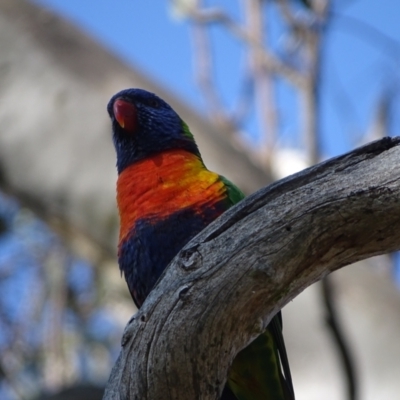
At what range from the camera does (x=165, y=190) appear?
2.63 m

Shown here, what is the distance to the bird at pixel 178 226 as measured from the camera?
250 centimetres

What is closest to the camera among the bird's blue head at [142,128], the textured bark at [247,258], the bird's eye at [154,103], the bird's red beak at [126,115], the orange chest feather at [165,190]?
the textured bark at [247,258]

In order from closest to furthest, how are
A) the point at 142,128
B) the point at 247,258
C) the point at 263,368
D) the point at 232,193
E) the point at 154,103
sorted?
1. the point at 247,258
2. the point at 263,368
3. the point at 232,193
4. the point at 142,128
5. the point at 154,103

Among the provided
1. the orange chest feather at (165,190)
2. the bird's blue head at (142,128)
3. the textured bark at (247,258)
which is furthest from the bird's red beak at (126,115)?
the textured bark at (247,258)

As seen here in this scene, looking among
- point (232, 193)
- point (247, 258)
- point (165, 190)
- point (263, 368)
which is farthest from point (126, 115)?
point (247, 258)

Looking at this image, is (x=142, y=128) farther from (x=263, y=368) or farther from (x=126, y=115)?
(x=263, y=368)

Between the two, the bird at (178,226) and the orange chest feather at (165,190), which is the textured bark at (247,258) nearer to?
the bird at (178,226)

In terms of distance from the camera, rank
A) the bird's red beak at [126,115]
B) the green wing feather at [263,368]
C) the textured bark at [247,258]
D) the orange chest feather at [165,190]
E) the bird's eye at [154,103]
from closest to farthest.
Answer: the textured bark at [247,258], the green wing feather at [263,368], the orange chest feather at [165,190], the bird's red beak at [126,115], the bird's eye at [154,103]

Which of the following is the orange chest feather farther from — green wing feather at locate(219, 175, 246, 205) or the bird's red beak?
the bird's red beak

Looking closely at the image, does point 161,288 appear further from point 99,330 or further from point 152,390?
point 99,330

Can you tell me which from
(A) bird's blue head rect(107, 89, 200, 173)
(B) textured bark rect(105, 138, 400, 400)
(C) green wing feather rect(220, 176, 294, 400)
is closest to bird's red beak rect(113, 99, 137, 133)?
(A) bird's blue head rect(107, 89, 200, 173)

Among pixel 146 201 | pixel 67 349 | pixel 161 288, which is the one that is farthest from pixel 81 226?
pixel 67 349

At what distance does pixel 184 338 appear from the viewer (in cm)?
177

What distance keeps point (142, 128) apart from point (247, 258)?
4.59ft
